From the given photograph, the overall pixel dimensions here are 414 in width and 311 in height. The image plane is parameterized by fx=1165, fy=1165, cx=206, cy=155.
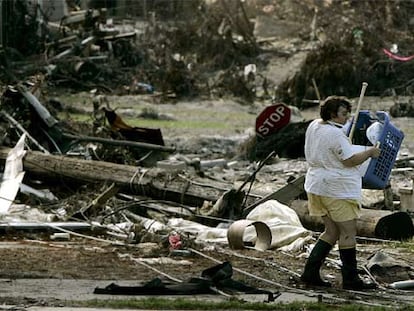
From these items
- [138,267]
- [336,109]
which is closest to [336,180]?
[336,109]

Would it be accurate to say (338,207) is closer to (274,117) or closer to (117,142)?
(117,142)

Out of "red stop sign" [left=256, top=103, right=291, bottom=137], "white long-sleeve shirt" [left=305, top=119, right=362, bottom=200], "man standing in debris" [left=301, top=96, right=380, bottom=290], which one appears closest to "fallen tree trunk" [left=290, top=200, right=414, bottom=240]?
"man standing in debris" [left=301, top=96, right=380, bottom=290]

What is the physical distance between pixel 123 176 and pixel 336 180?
6088mm

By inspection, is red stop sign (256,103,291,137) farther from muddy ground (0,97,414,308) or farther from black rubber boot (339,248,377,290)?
black rubber boot (339,248,377,290)

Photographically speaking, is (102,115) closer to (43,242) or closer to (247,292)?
(43,242)

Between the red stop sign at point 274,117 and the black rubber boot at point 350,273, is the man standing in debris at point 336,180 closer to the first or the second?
the black rubber boot at point 350,273

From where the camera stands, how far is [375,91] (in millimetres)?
28219

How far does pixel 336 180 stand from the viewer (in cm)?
952

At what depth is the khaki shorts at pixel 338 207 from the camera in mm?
9555

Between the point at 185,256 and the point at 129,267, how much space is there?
31.0 inches

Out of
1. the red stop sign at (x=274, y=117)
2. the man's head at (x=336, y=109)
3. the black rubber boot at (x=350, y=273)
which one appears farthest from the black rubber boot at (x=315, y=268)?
the red stop sign at (x=274, y=117)

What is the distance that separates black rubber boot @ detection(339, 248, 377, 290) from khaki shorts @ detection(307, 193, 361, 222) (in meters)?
0.28

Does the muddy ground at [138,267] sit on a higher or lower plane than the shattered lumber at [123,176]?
higher

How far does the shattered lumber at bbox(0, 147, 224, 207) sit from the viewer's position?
48.0 feet
